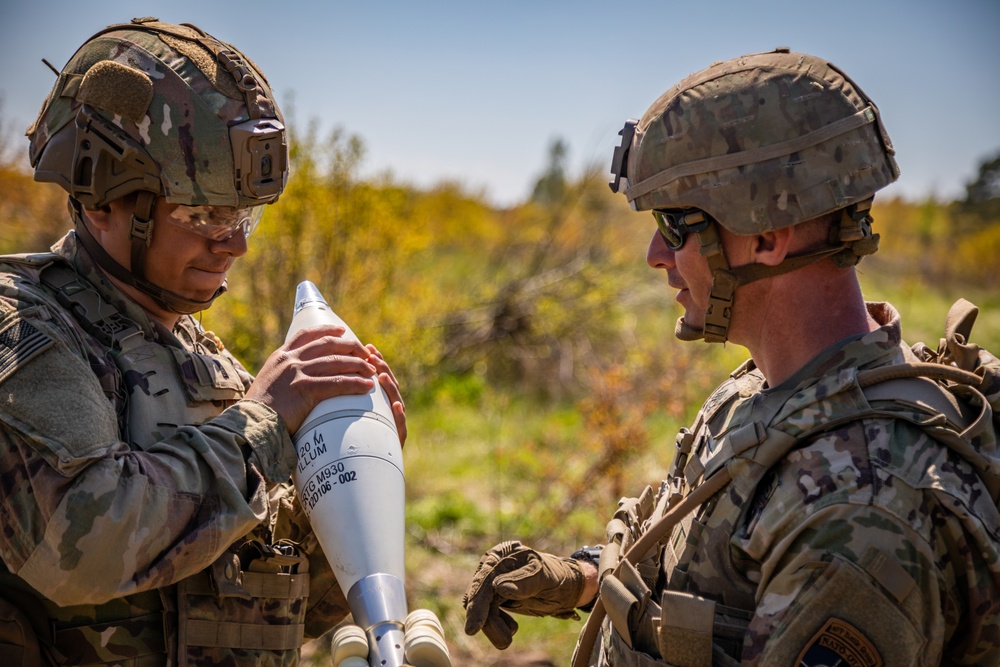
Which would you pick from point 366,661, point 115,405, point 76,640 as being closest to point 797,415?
point 366,661

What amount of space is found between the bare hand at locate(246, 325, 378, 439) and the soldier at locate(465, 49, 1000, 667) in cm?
87

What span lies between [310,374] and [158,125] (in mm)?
1036

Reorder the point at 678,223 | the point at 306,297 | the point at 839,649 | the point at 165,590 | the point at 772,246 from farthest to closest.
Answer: the point at 306,297 → the point at 165,590 → the point at 678,223 → the point at 772,246 → the point at 839,649

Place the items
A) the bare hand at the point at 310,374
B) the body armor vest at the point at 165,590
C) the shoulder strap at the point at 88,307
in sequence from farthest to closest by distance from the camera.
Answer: the bare hand at the point at 310,374, the shoulder strap at the point at 88,307, the body armor vest at the point at 165,590

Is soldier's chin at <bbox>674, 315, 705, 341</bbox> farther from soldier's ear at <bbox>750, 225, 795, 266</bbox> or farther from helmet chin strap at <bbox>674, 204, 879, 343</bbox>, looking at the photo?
soldier's ear at <bbox>750, 225, 795, 266</bbox>

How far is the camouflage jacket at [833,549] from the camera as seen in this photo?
203 centimetres

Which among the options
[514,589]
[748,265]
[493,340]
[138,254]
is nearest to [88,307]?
[138,254]

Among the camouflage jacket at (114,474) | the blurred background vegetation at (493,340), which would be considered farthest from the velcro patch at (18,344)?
the blurred background vegetation at (493,340)

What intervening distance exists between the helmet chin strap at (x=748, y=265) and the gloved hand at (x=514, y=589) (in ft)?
3.31

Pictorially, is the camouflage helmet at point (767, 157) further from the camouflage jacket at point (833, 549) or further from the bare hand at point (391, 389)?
the bare hand at point (391, 389)

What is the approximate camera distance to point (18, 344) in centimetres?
248

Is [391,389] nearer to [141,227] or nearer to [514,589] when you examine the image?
[514,589]

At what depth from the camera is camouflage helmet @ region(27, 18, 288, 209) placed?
2898mm

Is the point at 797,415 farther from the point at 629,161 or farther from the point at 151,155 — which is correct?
the point at 151,155
